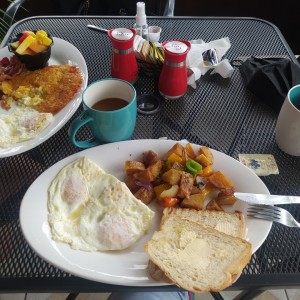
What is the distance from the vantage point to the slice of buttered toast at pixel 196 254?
0.76m

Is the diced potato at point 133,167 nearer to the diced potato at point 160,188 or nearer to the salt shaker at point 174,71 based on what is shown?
the diced potato at point 160,188

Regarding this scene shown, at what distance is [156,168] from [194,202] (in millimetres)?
152

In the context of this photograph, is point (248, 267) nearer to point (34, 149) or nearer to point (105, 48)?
point (34, 149)

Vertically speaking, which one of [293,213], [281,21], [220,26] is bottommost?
[281,21]

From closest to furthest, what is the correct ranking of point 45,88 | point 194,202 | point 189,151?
point 194,202
point 189,151
point 45,88

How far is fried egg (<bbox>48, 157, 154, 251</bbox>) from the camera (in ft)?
2.84

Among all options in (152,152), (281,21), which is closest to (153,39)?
(152,152)

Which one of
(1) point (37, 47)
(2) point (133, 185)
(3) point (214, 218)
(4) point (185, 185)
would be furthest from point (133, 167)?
(1) point (37, 47)

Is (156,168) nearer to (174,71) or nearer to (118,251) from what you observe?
(118,251)

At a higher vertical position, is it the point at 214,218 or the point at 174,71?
the point at 174,71

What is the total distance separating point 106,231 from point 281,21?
291 cm

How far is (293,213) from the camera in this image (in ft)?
3.17

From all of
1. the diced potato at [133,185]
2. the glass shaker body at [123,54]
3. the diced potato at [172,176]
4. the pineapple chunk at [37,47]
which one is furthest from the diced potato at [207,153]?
the pineapple chunk at [37,47]

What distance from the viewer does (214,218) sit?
0.91 m
